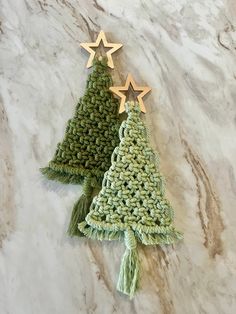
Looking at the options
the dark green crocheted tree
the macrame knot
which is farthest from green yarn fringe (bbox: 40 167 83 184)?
the macrame knot

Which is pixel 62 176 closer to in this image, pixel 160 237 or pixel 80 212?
pixel 80 212

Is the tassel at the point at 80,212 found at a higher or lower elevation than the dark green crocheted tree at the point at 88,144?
lower

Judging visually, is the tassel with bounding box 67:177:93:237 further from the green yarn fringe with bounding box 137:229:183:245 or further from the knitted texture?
the green yarn fringe with bounding box 137:229:183:245

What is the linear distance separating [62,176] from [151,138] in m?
0.21

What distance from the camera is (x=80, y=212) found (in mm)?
826

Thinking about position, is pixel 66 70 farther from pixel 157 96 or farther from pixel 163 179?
pixel 163 179

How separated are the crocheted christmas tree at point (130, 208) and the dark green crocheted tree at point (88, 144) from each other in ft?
0.08

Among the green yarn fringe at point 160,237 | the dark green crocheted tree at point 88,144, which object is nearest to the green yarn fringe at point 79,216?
the dark green crocheted tree at point 88,144

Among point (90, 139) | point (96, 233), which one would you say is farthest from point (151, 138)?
point (96, 233)

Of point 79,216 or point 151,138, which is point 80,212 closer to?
point 79,216

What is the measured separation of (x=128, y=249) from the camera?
2.65 feet

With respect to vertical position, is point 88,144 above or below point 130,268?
above

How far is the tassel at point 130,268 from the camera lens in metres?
0.80

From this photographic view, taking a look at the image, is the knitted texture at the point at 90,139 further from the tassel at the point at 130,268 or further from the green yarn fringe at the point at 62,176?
the tassel at the point at 130,268
